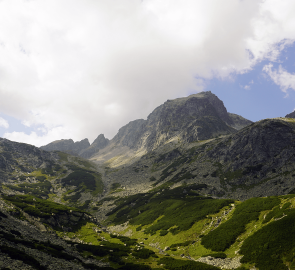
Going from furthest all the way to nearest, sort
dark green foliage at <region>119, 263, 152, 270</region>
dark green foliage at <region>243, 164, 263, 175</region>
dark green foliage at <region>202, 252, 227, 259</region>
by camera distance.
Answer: dark green foliage at <region>243, 164, 263, 175</region> < dark green foliage at <region>202, 252, 227, 259</region> < dark green foliage at <region>119, 263, 152, 270</region>

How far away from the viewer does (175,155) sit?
196375 millimetres

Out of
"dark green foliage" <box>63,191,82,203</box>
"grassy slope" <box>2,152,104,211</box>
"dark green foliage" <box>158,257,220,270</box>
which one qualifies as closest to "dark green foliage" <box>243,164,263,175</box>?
"dark green foliage" <box>158,257,220,270</box>

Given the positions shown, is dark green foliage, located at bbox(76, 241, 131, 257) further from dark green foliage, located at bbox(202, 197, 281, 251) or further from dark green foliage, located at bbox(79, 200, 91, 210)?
dark green foliage, located at bbox(79, 200, 91, 210)

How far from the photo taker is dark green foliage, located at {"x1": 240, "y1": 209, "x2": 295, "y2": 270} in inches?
1129

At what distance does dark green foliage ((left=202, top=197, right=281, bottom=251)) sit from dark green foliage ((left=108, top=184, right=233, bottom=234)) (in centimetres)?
950

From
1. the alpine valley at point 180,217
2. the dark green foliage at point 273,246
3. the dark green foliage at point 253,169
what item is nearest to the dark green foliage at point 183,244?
the alpine valley at point 180,217

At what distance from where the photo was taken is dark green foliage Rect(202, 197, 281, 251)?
4088cm

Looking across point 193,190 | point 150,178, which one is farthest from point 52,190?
point 193,190

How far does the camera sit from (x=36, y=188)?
146m

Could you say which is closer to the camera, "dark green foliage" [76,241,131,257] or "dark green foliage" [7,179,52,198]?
"dark green foliage" [76,241,131,257]

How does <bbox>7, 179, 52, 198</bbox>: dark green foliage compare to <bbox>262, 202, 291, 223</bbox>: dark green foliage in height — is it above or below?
above

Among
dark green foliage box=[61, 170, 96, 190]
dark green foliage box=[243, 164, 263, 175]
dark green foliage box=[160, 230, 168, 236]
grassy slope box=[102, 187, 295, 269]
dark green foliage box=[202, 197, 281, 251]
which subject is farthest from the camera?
dark green foliage box=[61, 170, 96, 190]

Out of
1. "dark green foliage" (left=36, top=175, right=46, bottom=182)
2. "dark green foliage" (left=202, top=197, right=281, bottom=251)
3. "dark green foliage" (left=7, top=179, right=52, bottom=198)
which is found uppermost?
"dark green foliage" (left=36, top=175, right=46, bottom=182)

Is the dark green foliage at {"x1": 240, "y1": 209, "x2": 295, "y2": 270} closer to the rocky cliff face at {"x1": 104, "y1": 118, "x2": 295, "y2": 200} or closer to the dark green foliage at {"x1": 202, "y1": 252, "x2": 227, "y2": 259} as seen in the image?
the dark green foliage at {"x1": 202, "y1": 252, "x2": 227, "y2": 259}
